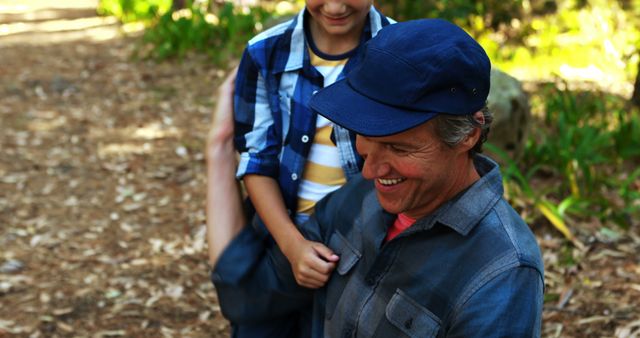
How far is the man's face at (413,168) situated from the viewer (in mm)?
1551

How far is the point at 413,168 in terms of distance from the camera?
1.57m

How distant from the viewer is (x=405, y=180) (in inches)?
63.2

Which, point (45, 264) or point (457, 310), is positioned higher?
point (457, 310)

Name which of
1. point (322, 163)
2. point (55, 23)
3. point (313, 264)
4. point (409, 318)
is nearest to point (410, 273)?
point (409, 318)

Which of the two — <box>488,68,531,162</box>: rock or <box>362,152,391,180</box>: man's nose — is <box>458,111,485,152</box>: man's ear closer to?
<box>362,152,391,180</box>: man's nose

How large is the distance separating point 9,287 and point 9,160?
2.03 m

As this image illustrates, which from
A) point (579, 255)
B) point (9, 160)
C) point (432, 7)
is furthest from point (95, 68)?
point (579, 255)

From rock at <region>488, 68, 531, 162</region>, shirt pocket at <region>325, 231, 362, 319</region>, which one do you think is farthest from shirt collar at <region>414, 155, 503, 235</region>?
rock at <region>488, 68, 531, 162</region>

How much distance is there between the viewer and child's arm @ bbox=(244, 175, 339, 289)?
1.85m

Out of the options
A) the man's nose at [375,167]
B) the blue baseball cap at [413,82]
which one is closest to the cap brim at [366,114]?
the blue baseball cap at [413,82]

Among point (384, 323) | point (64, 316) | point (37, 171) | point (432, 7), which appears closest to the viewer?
point (384, 323)

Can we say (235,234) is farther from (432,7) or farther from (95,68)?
(95,68)

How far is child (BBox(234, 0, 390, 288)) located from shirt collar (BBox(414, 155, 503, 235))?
627 millimetres

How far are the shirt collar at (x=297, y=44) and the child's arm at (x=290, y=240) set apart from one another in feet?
1.12
